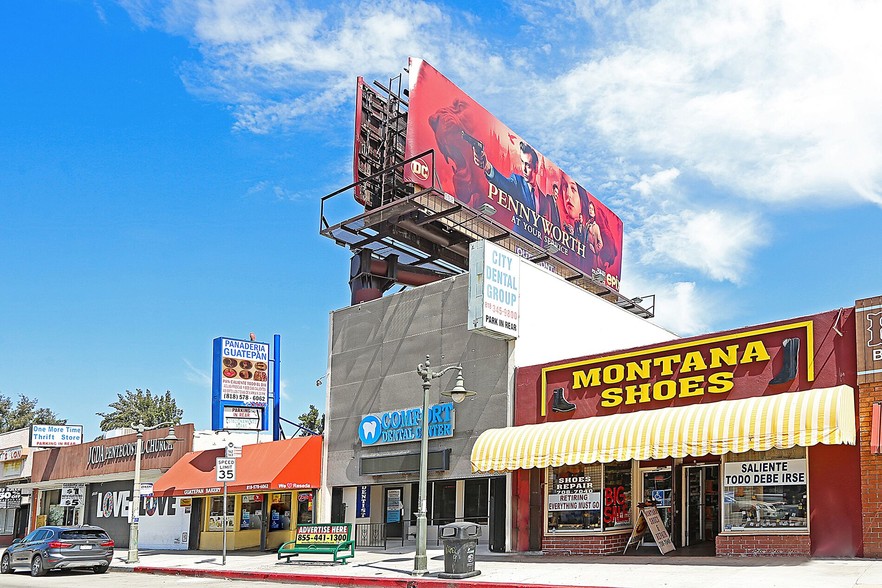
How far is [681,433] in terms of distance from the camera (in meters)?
19.5

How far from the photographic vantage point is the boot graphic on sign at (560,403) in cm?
2319

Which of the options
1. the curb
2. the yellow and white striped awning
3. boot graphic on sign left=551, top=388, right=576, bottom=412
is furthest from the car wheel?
boot graphic on sign left=551, top=388, right=576, bottom=412

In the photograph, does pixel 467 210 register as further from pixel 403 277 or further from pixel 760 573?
pixel 760 573

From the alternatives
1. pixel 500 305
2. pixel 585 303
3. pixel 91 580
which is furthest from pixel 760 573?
pixel 91 580

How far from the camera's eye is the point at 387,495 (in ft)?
96.0

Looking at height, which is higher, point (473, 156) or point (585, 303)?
point (473, 156)

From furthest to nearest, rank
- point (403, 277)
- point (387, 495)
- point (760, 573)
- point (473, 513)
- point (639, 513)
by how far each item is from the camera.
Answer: point (403, 277) → point (387, 495) → point (473, 513) → point (639, 513) → point (760, 573)

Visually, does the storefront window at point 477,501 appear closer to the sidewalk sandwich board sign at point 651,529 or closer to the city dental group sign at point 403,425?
the city dental group sign at point 403,425

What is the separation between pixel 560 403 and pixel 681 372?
11.3 feet

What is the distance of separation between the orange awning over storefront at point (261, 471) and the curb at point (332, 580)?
13.0 ft

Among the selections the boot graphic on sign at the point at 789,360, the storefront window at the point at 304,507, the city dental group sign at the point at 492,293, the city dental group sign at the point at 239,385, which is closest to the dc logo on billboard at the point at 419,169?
the city dental group sign at the point at 492,293

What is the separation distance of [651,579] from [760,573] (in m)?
1.96

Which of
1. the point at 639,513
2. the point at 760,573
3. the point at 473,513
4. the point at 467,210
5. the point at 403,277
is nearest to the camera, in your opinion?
the point at 760,573

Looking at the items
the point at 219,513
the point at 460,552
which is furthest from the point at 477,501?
the point at 219,513
